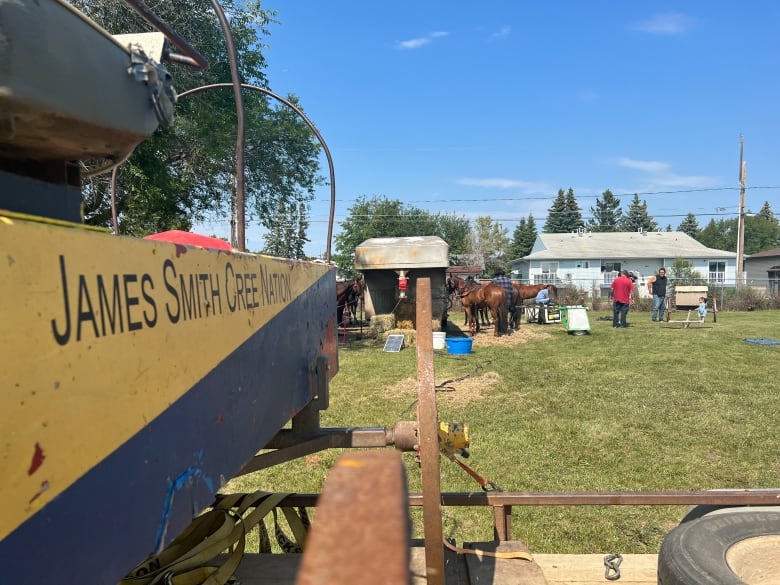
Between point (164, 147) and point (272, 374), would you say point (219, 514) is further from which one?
point (164, 147)

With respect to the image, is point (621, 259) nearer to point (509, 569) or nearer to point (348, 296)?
point (348, 296)

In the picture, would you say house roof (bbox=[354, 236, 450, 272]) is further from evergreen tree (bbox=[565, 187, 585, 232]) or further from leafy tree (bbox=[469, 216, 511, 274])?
evergreen tree (bbox=[565, 187, 585, 232])

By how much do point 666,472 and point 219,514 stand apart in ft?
12.6

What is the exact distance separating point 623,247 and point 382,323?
38.5 meters

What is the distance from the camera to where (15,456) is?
0.80m

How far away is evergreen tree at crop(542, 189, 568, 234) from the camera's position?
76.8m

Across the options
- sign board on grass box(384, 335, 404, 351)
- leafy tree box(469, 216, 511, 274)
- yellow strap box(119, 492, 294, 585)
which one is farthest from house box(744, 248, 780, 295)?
yellow strap box(119, 492, 294, 585)

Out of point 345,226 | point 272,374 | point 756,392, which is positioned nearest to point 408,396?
point 756,392

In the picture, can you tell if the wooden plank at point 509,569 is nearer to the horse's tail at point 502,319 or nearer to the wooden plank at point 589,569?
the wooden plank at point 589,569

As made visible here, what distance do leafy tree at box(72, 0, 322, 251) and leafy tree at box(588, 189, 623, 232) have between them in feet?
249

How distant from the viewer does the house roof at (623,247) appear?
44.3 meters

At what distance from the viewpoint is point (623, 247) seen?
46.8 meters

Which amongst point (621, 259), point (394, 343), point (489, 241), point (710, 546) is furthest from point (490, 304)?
point (489, 241)

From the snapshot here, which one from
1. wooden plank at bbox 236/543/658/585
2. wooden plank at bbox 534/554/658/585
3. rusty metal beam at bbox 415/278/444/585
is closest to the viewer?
rusty metal beam at bbox 415/278/444/585
